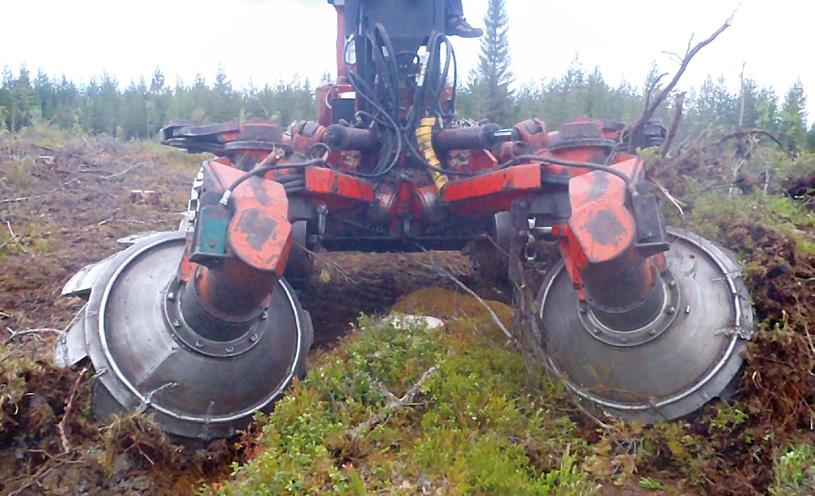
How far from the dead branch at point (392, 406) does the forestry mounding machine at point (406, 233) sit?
761 millimetres

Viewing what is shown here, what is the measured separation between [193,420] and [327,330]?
1661mm

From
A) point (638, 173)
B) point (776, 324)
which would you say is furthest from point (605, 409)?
point (638, 173)

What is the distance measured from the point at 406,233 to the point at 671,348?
194 centimetres

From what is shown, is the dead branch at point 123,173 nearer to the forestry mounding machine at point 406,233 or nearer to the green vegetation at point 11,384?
the forestry mounding machine at point 406,233

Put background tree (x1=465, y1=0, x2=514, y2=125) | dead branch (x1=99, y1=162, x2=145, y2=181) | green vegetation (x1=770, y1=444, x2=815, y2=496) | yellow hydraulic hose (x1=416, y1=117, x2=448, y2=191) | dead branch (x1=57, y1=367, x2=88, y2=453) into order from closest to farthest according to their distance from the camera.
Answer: green vegetation (x1=770, y1=444, x2=815, y2=496)
dead branch (x1=57, y1=367, x2=88, y2=453)
yellow hydraulic hose (x1=416, y1=117, x2=448, y2=191)
dead branch (x1=99, y1=162, x2=145, y2=181)
background tree (x1=465, y1=0, x2=514, y2=125)

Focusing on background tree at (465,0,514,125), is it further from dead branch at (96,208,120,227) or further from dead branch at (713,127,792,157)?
dead branch at (713,127,792,157)

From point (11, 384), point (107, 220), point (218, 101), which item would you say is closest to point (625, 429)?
point (11, 384)

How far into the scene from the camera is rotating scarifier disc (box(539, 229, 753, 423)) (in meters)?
4.24

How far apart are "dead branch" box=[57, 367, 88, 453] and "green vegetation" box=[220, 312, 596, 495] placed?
89 centimetres

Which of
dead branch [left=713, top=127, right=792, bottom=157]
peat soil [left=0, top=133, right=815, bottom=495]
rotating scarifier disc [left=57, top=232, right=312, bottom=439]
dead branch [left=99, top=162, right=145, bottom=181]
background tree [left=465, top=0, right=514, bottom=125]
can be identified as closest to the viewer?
peat soil [left=0, top=133, right=815, bottom=495]

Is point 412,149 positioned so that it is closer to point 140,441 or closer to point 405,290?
point 405,290

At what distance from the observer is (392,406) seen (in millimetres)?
3992

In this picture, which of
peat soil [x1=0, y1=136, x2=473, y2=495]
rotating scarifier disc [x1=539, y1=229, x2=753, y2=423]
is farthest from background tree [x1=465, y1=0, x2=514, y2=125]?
rotating scarifier disc [x1=539, y1=229, x2=753, y2=423]

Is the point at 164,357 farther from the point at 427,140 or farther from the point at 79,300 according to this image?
the point at 79,300
